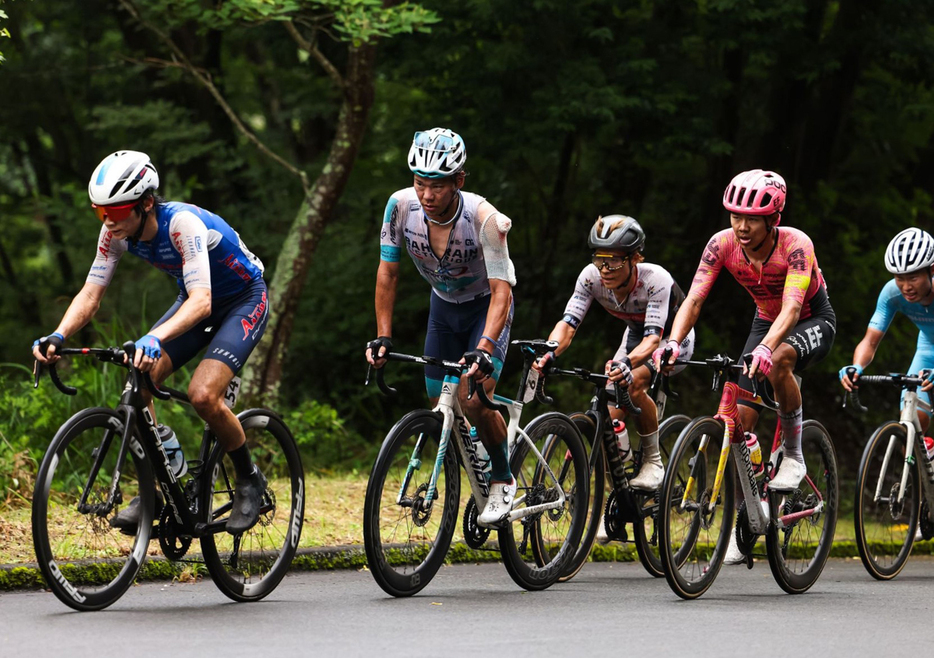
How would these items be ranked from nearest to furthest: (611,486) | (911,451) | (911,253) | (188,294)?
(188,294) → (611,486) → (911,253) → (911,451)

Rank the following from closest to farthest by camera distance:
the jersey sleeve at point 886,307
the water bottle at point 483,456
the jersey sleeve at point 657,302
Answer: the water bottle at point 483,456 < the jersey sleeve at point 657,302 < the jersey sleeve at point 886,307

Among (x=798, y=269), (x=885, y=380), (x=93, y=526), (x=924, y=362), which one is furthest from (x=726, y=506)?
(x=93, y=526)

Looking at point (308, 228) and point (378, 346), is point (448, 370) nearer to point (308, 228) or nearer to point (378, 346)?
point (378, 346)

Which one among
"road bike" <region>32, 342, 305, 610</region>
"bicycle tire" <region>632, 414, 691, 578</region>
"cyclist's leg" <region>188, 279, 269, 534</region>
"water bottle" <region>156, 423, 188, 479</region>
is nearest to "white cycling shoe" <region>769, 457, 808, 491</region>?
"bicycle tire" <region>632, 414, 691, 578</region>

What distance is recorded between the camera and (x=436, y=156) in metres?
7.03

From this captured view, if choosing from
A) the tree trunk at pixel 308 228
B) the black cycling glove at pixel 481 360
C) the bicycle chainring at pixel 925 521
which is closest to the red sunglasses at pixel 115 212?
the black cycling glove at pixel 481 360

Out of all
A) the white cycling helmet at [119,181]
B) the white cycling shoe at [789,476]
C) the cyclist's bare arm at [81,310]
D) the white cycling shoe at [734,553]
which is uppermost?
the white cycling helmet at [119,181]

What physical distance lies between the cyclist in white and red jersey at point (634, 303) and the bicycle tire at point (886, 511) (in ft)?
5.24

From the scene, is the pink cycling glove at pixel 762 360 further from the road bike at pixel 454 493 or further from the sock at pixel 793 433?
the road bike at pixel 454 493

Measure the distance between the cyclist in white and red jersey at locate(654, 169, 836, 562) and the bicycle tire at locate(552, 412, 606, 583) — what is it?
0.87 meters

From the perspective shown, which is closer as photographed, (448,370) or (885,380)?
(448,370)

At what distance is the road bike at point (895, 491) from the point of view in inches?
368

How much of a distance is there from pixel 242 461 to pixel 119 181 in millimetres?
1596

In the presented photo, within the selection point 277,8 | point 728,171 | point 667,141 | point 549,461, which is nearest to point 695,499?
point 549,461
